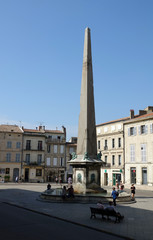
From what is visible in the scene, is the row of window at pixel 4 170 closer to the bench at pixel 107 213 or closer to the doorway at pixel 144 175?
the doorway at pixel 144 175

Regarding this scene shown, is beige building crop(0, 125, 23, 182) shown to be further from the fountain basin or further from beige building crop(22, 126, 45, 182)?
the fountain basin

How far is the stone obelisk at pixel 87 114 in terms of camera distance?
60.0ft

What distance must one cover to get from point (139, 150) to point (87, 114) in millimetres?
19615

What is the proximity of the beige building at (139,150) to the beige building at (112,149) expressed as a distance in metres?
1.60

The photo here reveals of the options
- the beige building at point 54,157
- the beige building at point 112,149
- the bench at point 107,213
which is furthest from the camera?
the beige building at point 54,157

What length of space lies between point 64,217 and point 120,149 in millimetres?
29517

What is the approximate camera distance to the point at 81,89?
760 inches

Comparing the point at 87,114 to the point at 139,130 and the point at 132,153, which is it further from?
the point at 132,153

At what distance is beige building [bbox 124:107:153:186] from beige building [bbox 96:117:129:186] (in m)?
1.60

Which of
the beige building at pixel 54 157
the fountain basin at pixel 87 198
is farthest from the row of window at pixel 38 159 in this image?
the fountain basin at pixel 87 198

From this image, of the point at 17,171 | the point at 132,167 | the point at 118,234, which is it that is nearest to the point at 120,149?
the point at 132,167

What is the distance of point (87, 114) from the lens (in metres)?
18.5

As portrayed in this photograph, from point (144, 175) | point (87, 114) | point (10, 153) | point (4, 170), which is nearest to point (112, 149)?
point (144, 175)

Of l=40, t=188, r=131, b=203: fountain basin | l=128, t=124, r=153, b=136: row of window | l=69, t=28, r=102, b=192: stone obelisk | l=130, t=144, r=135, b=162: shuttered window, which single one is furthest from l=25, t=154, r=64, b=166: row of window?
l=40, t=188, r=131, b=203: fountain basin
